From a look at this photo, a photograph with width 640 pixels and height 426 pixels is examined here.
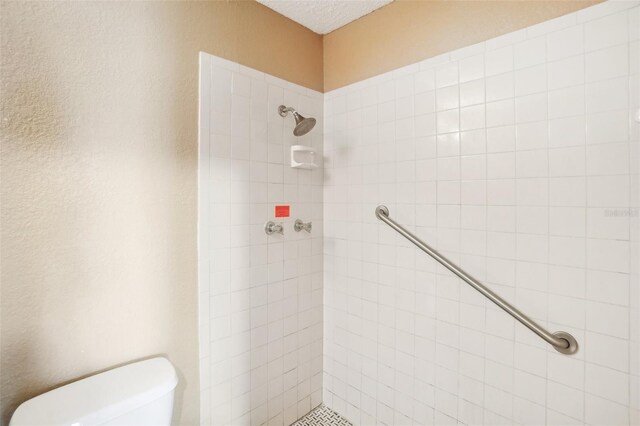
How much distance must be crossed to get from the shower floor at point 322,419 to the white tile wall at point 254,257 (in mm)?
38

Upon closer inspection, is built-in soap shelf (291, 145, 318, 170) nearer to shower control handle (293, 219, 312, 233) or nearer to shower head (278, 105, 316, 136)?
shower head (278, 105, 316, 136)

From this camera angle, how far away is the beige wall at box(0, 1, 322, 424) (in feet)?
3.01

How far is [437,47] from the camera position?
135 centimetres

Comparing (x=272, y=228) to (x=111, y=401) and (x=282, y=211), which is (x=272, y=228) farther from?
(x=111, y=401)

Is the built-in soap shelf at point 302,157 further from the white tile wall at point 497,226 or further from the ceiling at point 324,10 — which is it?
the ceiling at point 324,10

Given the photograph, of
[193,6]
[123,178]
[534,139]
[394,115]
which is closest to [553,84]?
[534,139]

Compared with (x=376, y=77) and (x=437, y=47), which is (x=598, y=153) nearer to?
(x=437, y=47)

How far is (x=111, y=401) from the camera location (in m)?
0.91

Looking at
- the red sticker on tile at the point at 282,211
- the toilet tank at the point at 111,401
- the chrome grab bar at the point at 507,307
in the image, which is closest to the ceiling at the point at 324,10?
the red sticker on tile at the point at 282,211

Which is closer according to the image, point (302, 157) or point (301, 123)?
point (301, 123)

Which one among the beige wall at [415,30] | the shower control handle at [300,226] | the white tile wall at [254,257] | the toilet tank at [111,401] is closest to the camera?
the toilet tank at [111,401]

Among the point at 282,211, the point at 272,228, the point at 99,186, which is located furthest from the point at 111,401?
the point at 282,211

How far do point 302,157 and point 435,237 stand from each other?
746mm

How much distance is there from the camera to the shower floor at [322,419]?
165 cm
